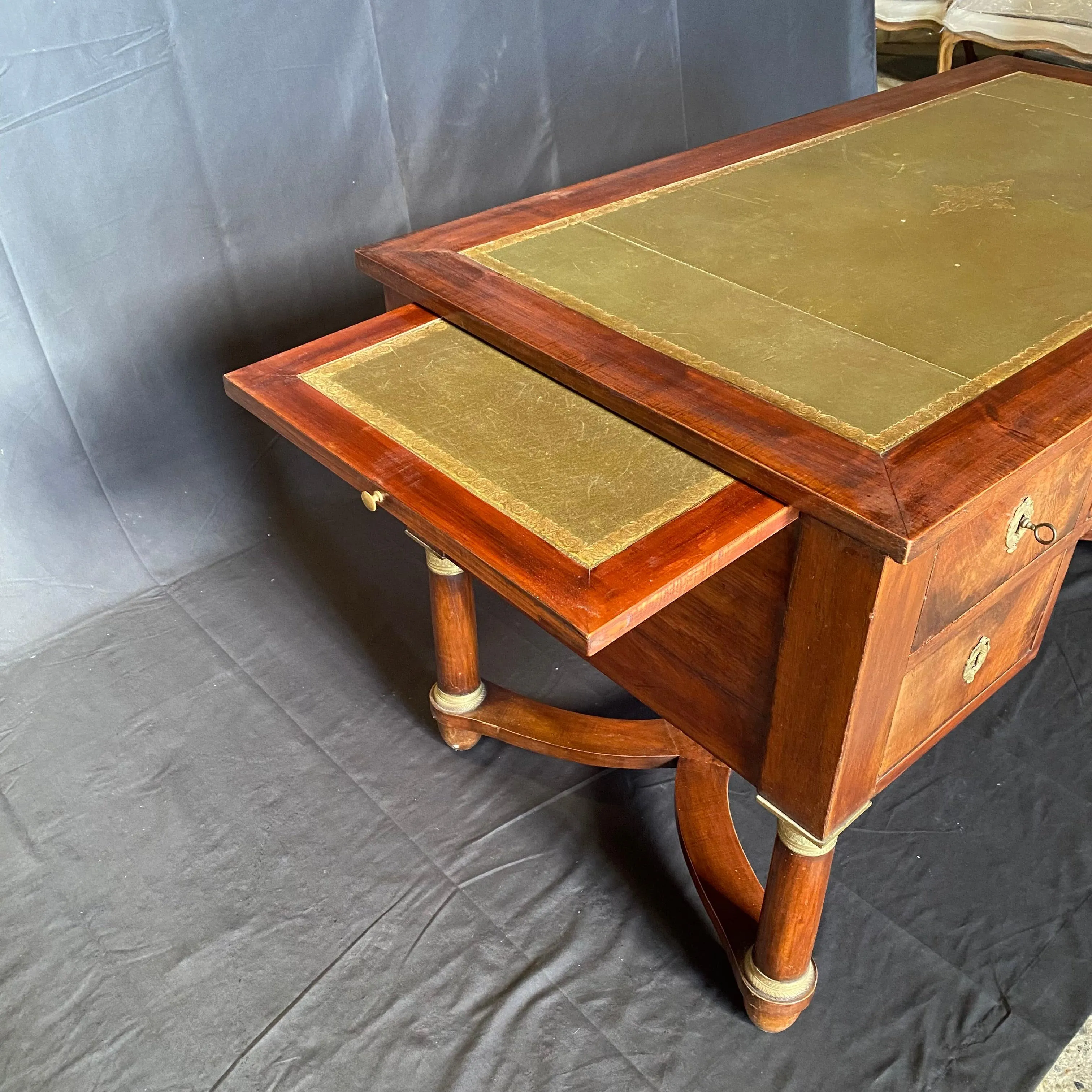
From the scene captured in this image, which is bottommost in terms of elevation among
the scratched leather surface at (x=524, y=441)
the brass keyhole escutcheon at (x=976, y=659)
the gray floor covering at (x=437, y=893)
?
the gray floor covering at (x=437, y=893)

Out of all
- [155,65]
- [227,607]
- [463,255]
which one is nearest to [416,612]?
[227,607]

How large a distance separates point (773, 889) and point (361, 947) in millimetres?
497

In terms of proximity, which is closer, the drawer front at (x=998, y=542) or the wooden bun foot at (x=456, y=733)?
the drawer front at (x=998, y=542)

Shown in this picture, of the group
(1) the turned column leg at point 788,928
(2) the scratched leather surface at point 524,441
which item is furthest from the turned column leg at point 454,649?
(1) the turned column leg at point 788,928

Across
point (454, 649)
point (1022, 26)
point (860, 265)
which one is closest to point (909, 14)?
point (1022, 26)

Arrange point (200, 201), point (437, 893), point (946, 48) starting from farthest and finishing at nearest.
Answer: point (946, 48), point (200, 201), point (437, 893)

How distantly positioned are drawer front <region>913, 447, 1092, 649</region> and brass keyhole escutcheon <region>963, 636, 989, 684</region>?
0.08 m

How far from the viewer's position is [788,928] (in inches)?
40.1

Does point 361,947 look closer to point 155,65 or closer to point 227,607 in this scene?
point 227,607

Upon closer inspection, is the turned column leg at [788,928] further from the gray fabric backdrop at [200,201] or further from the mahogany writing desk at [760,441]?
the gray fabric backdrop at [200,201]

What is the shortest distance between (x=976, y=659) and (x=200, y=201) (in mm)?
1271

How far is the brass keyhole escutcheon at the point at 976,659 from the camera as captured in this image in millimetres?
993

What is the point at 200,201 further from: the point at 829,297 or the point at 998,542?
the point at 998,542

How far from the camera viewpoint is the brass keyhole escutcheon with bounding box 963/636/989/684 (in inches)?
39.1
